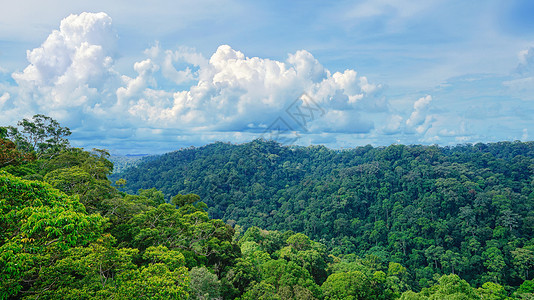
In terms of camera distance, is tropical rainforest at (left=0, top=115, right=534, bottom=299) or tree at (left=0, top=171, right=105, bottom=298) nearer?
tree at (left=0, top=171, right=105, bottom=298)

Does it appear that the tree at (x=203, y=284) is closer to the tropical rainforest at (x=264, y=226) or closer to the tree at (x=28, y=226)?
the tropical rainforest at (x=264, y=226)

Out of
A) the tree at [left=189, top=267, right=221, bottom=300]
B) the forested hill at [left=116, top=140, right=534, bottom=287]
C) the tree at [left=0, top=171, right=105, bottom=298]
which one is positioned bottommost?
the forested hill at [left=116, top=140, right=534, bottom=287]

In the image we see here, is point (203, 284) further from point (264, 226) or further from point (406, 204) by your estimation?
point (406, 204)

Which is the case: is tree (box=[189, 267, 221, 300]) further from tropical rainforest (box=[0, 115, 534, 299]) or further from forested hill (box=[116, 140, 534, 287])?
forested hill (box=[116, 140, 534, 287])

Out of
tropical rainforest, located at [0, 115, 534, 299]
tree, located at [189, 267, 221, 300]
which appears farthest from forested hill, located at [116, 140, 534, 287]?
tree, located at [189, 267, 221, 300]

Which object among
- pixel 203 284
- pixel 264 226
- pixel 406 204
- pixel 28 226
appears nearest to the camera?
pixel 28 226

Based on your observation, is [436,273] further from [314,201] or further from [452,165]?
[452,165]

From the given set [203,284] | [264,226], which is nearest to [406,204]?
[264,226]
